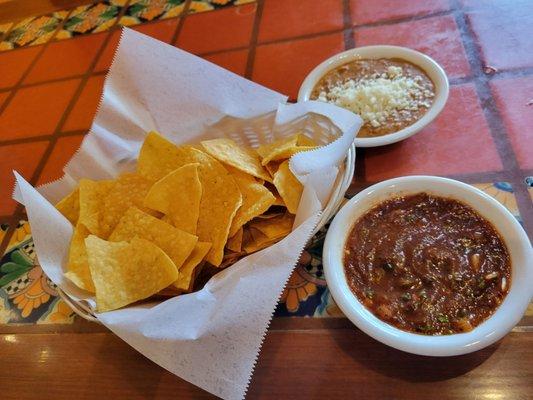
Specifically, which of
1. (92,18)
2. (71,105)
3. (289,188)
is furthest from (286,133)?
(92,18)

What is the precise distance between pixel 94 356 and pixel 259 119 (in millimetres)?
Answer: 750

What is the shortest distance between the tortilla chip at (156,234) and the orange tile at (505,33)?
1129 millimetres

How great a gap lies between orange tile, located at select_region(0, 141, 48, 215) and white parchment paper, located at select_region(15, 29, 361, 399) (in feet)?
1.62

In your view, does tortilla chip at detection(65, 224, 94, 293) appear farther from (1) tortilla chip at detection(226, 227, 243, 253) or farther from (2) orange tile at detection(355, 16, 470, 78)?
(2) orange tile at detection(355, 16, 470, 78)

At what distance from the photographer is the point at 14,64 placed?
230 centimetres

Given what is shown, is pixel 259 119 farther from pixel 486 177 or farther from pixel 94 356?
Answer: pixel 94 356

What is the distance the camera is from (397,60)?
144 cm

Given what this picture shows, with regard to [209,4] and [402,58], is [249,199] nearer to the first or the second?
[402,58]

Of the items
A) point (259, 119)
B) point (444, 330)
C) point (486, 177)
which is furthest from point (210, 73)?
point (444, 330)

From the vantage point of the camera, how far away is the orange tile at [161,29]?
2064 millimetres

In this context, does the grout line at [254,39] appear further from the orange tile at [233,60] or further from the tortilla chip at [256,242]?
the tortilla chip at [256,242]

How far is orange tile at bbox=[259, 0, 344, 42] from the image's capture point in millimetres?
1821

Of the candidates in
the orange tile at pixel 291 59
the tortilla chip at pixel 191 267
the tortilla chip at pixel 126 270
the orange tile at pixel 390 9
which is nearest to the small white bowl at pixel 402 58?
the orange tile at pixel 291 59

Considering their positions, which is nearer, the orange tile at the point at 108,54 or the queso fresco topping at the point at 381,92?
the queso fresco topping at the point at 381,92
